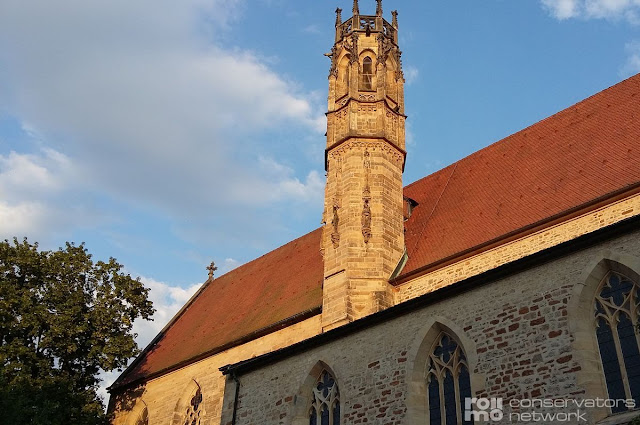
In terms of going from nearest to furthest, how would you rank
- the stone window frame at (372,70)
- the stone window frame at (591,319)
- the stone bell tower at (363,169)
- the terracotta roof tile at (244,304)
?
the stone window frame at (591,319) < the stone bell tower at (363,169) < the terracotta roof tile at (244,304) < the stone window frame at (372,70)

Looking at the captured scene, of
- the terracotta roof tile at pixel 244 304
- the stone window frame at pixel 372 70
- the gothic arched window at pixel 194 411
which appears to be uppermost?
the stone window frame at pixel 372 70

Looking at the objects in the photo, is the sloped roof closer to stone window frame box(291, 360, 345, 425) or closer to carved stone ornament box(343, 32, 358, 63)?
stone window frame box(291, 360, 345, 425)

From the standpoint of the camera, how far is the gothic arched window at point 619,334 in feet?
26.2

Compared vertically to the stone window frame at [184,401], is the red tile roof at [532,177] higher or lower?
higher

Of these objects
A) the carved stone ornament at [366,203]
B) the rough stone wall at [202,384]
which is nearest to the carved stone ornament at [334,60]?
the carved stone ornament at [366,203]

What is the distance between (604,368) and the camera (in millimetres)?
8211

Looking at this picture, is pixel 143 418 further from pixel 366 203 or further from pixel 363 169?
pixel 363 169

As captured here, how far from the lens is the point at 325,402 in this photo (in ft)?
36.8

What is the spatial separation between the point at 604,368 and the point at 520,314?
1.23 m

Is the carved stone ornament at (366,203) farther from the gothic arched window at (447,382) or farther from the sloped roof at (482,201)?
the gothic arched window at (447,382)

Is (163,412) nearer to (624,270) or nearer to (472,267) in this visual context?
(472,267)

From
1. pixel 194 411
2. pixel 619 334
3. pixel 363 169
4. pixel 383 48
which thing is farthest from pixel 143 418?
pixel 619 334

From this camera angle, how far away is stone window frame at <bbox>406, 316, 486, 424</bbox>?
30.9ft

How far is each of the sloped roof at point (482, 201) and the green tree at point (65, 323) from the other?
164 centimetres
